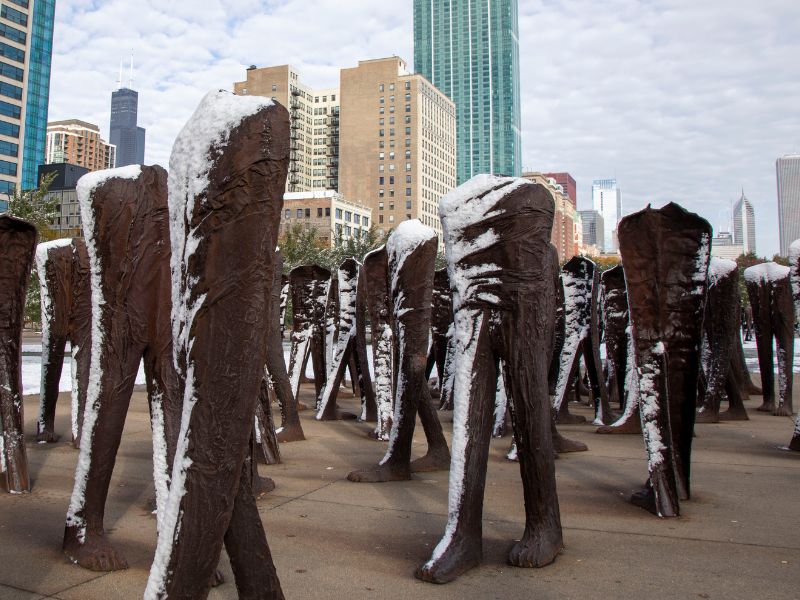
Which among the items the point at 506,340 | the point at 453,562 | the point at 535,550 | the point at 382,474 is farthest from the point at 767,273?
the point at 453,562

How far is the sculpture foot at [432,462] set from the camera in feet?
20.6

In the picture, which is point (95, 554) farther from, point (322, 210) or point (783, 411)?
point (322, 210)

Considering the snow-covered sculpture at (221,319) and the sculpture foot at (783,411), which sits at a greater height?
the snow-covered sculpture at (221,319)

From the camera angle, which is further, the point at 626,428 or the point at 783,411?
the point at 783,411

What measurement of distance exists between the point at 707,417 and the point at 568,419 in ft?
6.13

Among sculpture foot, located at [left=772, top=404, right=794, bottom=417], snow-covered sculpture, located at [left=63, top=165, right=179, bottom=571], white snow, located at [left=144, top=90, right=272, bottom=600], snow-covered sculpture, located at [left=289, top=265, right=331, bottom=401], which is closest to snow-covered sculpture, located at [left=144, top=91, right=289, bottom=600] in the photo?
white snow, located at [left=144, top=90, right=272, bottom=600]

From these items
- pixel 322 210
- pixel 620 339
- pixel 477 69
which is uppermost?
pixel 477 69

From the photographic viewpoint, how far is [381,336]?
773cm

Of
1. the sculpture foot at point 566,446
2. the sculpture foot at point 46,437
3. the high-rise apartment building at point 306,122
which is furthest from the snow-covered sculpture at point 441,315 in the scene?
the high-rise apartment building at point 306,122

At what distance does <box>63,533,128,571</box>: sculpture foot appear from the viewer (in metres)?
3.75

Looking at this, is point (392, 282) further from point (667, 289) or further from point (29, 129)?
point (29, 129)

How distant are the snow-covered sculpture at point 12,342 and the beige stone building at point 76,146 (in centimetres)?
10724

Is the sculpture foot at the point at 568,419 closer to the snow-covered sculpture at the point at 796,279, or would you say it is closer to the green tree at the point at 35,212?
the snow-covered sculpture at the point at 796,279

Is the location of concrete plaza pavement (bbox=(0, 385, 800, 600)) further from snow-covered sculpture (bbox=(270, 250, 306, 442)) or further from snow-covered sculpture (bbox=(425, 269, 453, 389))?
snow-covered sculpture (bbox=(425, 269, 453, 389))
